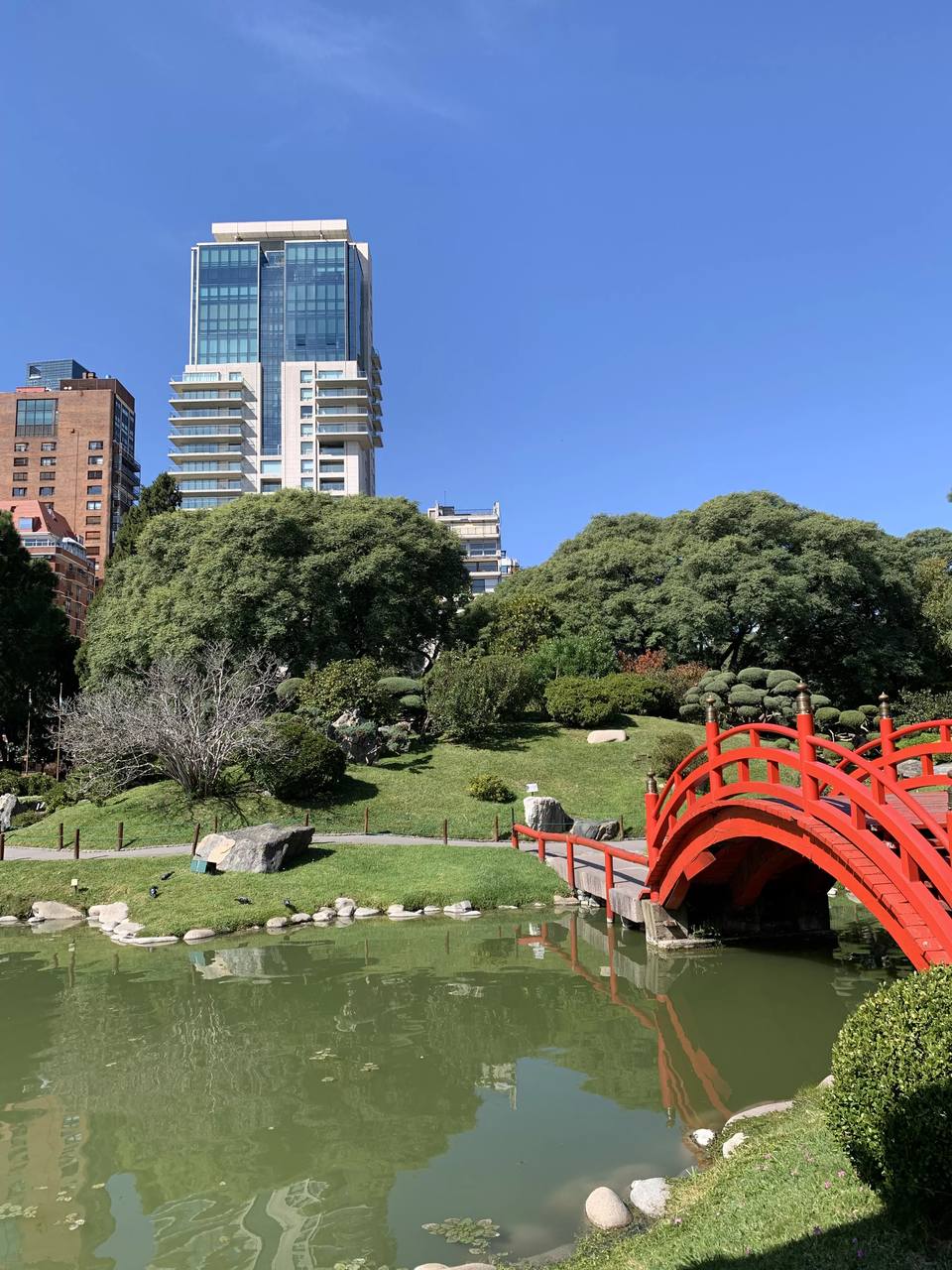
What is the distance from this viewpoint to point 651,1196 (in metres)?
5.68

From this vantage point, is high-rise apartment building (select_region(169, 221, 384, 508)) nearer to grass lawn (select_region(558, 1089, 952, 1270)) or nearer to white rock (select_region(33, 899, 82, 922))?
white rock (select_region(33, 899, 82, 922))

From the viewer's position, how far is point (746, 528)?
39.0m

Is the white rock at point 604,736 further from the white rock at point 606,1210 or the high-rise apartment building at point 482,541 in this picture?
the high-rise apartment building at point 482,541

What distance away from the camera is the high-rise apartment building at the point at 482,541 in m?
97.1

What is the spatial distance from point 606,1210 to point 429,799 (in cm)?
1993

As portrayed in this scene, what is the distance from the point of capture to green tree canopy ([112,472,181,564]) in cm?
4228

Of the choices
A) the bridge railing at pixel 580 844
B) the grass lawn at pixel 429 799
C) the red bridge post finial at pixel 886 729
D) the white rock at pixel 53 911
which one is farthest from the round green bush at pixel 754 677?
the white rock at pixel 53 911

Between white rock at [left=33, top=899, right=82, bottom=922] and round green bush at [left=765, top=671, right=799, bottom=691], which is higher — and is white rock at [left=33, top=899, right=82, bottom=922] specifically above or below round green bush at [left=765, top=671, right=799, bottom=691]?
below

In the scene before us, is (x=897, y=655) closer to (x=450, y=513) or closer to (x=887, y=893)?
(x=887, y=893)

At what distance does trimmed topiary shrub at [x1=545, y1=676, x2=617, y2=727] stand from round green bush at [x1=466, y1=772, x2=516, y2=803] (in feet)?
24.5

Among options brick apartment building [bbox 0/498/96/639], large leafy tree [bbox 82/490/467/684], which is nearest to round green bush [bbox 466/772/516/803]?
large leafy tree [bbox 82/490/467/684]

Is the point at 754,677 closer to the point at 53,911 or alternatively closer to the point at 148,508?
the point at 53,911

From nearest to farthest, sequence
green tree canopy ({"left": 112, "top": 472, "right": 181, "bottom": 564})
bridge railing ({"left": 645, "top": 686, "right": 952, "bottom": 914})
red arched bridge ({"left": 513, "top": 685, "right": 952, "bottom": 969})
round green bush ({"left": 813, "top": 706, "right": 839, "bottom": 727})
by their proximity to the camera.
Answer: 1. bridge railing ({"left": 645, "top": 686, "right": 952, "bottom": 914})
2. red arched bridge ({"left": 513, "top": 685, "right": 952, "bottom": 969})
3. round green bush ({"left": 813, "top": 706, "right": 839, "bottom": 727})
4. green tree canopy ({"left": 112, "top": 472, "right": 181, "bottom": 564})

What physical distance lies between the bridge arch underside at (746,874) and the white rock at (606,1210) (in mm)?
4865
